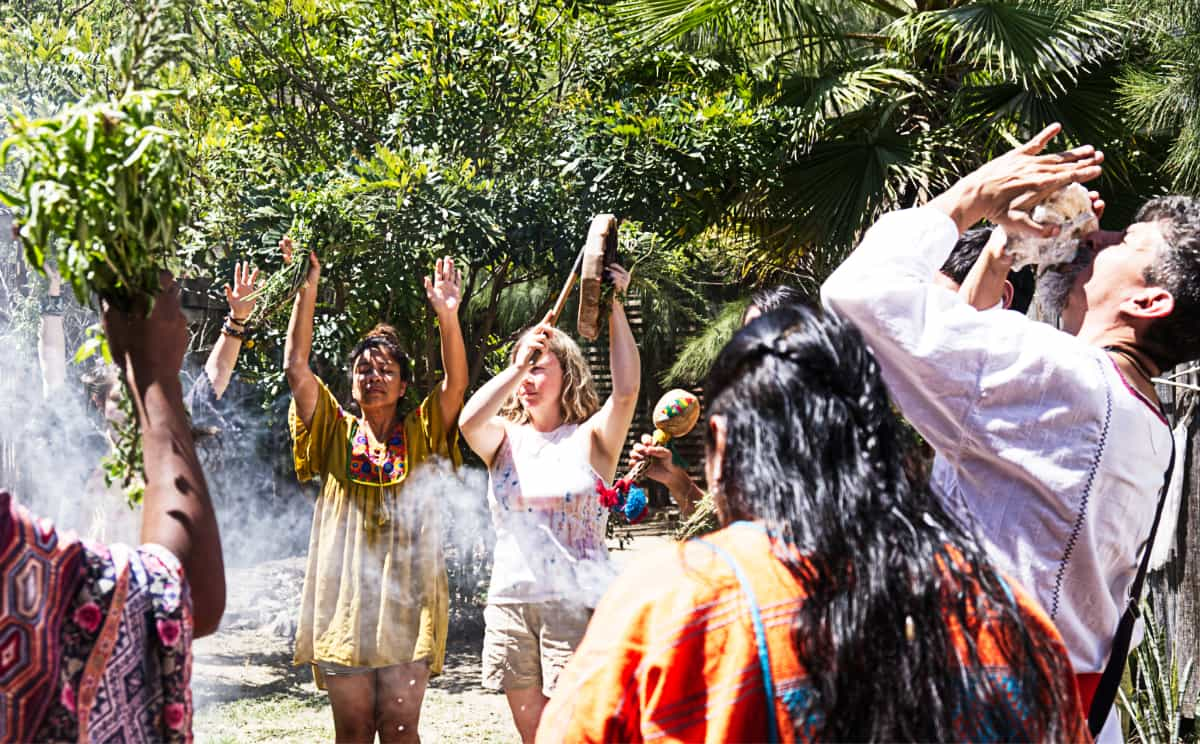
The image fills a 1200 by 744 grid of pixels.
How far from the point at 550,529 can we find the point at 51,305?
2.42m

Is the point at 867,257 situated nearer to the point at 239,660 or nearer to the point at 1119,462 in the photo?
the point at 1119,462

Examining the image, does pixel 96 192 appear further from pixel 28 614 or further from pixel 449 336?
pixel 449 336

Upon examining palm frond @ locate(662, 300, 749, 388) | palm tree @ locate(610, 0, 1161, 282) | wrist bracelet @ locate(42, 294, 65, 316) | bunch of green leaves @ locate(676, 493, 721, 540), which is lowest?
bunch of green leaves @ locate(676, 493, 721, 540)

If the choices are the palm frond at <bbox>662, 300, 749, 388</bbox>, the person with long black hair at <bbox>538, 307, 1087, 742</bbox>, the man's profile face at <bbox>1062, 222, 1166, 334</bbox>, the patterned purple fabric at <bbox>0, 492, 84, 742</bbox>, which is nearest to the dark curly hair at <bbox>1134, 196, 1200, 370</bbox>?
the man's profile face at <bbox>1062, 222, 1166, 334</bbox>

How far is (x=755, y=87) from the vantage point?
7094 mm

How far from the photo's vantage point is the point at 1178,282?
2.08m

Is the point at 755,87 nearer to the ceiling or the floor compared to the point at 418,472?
nearer to the ceiling

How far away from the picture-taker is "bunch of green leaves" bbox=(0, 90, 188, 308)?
1.57 meters

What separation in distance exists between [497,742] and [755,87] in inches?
166

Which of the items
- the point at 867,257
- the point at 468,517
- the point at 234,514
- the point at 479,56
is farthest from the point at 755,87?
the point at 867,257

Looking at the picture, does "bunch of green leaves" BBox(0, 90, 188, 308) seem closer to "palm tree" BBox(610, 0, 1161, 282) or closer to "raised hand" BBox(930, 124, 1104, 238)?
"raised hand" BBox(930, 124, 1104, 238)

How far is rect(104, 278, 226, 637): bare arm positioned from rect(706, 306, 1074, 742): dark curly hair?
2.37 feet

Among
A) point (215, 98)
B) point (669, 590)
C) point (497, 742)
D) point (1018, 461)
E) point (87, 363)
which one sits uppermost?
point (215, 98)

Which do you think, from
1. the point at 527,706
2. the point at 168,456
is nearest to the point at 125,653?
the point at 168,456
